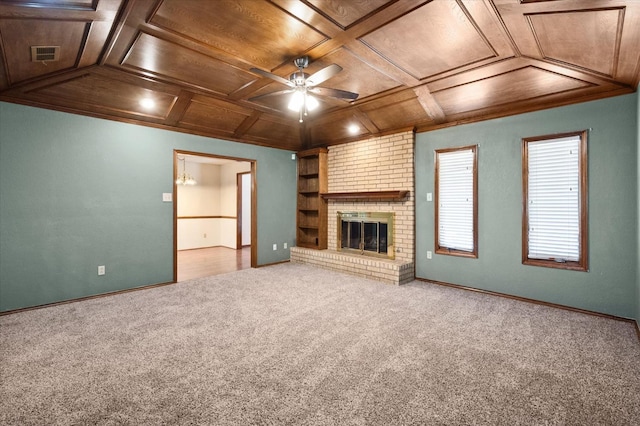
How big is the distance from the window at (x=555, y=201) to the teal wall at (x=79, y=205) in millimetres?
4773

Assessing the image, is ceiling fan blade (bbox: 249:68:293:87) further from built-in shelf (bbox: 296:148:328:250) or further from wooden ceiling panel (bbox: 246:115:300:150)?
built-in shelf (bbox: 296:148:328:250)

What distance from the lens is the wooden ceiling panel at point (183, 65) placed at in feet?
9.40

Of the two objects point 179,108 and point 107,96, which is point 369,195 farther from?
point 107,96

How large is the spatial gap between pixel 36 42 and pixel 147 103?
1463 mm

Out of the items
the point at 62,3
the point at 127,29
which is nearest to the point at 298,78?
the point at 127,29

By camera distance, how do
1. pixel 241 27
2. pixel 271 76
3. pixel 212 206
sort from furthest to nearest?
pixel 212 206
pixel 271 76
pixel 241 27

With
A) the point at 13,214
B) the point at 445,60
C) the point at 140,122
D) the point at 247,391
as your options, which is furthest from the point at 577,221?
the point at 13,214

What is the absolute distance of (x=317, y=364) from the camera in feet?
7.49

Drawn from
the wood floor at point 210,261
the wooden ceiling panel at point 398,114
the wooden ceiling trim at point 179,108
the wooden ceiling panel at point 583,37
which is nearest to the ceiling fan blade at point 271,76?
the wooden ceiling trim at point 179,108

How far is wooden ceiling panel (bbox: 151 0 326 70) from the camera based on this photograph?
232cm

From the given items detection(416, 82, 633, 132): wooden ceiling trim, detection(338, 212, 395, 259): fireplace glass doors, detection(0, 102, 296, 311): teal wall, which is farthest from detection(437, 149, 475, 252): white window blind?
detection(0, 102, 296, 311): teal wall

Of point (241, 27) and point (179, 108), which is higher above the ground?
point (241, 27)

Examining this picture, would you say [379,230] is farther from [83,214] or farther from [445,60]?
[83,214]

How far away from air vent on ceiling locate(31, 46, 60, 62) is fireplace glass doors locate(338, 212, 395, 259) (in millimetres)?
4419
